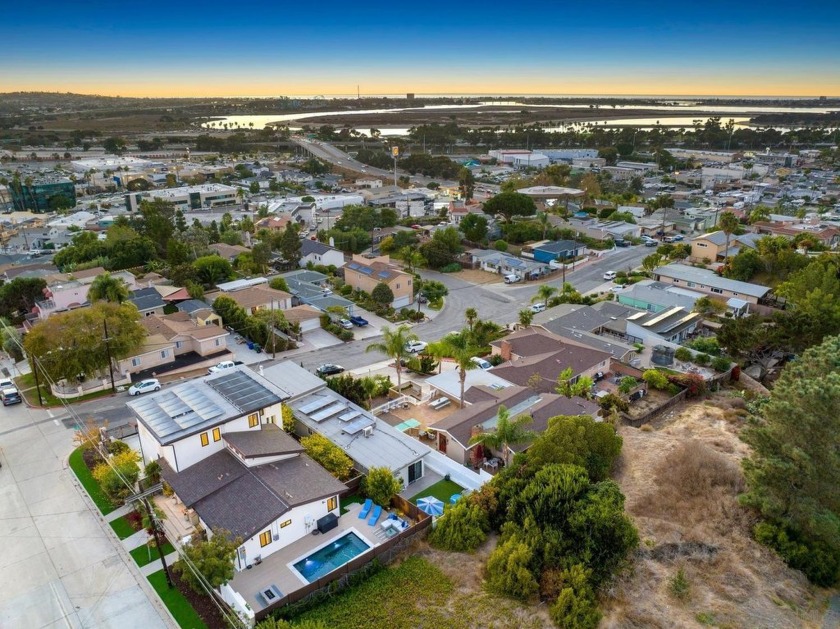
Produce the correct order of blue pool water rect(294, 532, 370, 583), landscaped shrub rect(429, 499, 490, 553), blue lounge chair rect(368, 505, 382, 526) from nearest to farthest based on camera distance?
1. blue pool water rect(294, 532, 370, 583)
2. landscaped shrub rect(429, 499, 490, 553)
3. blue lounge chair rect(368, 505, 382, 526)

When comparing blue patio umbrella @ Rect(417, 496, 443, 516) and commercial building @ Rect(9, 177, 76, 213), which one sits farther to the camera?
commercial building @ Rect(9, 177, 76, 213)

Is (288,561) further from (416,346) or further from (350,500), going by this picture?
(416,346)

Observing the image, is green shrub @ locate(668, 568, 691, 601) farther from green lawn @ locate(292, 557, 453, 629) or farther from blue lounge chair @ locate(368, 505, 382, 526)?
blue lounge chair @ locate(368, 505, 382, 526)

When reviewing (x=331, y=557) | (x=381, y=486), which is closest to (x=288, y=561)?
(x=331, y=557)

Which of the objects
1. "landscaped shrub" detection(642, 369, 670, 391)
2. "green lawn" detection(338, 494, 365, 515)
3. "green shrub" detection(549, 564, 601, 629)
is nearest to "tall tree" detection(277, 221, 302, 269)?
"landscaped shrub" detection(642, 369, 670, 391)

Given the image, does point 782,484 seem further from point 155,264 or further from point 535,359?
point 155,264

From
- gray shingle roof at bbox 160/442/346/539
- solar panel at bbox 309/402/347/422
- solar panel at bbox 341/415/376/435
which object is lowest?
solar panel at bbox 341/415/376/435
